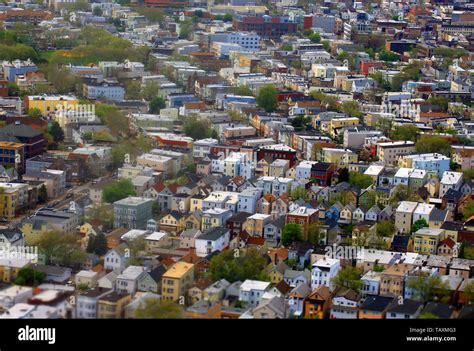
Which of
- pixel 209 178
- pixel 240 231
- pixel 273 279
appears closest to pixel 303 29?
pixel 209 178

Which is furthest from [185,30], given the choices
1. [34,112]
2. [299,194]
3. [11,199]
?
[11,199]

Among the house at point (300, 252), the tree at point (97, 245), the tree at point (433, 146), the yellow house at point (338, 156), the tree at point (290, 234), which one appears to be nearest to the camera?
the tree at point (97, 245)

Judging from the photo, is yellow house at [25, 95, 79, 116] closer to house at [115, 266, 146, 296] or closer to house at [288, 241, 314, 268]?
house at [288, 241, 314, 268]

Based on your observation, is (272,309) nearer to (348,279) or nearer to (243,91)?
(348,279)

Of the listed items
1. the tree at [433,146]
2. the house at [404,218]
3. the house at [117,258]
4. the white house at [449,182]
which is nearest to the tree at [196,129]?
the tree at [433,146]

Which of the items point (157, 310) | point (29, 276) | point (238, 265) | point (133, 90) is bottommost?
point (133, 90)

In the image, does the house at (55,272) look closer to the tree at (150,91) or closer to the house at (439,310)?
the house at (439,310)
